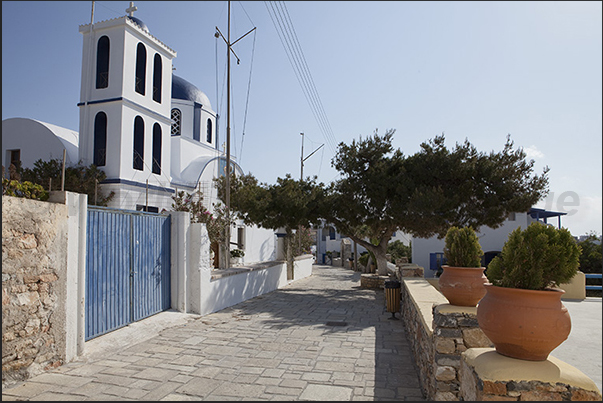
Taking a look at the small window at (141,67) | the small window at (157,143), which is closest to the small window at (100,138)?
A: the small window at (141,67)

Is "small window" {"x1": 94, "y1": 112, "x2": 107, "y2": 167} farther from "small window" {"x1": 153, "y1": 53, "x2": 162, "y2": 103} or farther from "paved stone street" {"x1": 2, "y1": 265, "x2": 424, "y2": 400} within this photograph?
"paved stone street" {"x1": 2, "y1": 265, "x2": 424, "y2": 400}

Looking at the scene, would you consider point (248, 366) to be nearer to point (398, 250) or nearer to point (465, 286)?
point (465, 286)

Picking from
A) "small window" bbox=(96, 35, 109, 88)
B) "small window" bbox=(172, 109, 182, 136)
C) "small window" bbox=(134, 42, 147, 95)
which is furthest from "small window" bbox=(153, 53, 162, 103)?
"small window" bbox=(172, 109, 182, 136)

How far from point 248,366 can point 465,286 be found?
10.4ft

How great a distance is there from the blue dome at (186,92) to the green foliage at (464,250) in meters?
22.5

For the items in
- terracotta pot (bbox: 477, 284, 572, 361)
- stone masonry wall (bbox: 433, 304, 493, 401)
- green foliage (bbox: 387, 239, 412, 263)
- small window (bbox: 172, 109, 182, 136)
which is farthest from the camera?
green foliage (bbox: 387, 239, 412, 263)

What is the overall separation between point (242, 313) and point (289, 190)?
5.70m

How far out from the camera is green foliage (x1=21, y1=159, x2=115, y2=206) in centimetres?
1427

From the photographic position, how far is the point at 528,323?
2.35m

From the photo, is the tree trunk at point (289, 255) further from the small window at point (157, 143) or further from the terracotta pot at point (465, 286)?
the terracotta pot at point (465, 286)

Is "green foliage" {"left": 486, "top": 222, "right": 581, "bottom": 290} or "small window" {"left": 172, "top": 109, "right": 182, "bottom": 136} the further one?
"small window" {"left": 172, "top": 109, "right": 182, "bottom": 136}

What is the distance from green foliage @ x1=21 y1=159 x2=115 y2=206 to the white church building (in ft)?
1.02

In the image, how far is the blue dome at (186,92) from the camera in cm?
2435

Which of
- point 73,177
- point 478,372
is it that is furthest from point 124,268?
point 73,177
